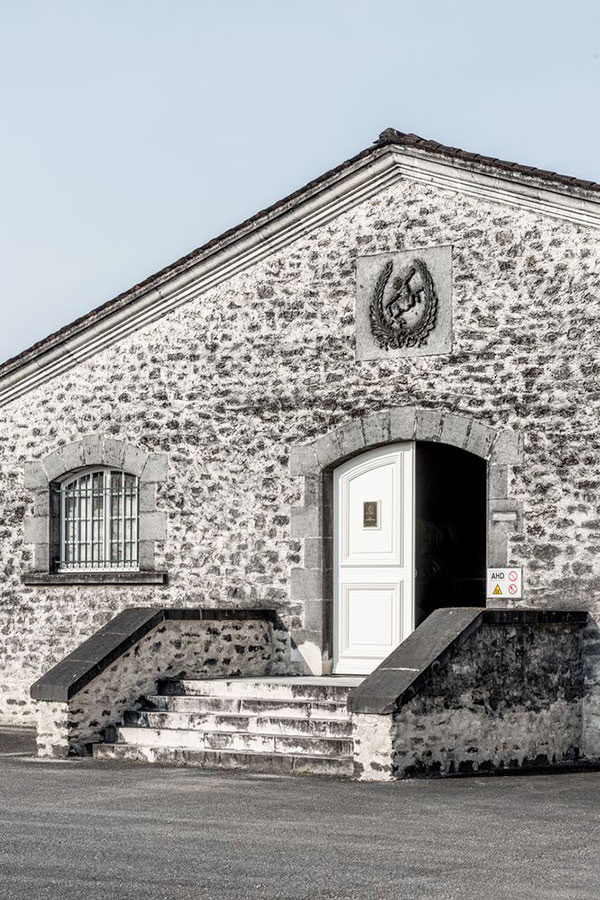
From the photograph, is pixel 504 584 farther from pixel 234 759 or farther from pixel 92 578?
pixel 92 578

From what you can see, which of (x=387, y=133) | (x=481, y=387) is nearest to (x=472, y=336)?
(x=481, y=387)

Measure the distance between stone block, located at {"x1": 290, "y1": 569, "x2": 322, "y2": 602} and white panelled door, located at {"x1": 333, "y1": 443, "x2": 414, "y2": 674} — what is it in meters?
0.18

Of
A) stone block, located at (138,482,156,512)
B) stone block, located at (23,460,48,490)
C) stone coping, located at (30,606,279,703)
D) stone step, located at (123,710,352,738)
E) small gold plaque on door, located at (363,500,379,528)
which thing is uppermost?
stone block, located at (23,460,48,490)

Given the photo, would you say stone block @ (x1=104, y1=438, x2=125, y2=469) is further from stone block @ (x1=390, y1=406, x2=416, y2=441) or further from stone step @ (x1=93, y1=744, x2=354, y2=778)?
stone step @ (x1=93, y1=744, x2=354, y2=778)

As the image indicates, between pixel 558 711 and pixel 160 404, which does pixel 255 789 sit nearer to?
pixel 558 711

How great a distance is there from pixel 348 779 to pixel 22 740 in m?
4.53

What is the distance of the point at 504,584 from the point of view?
12938 mm

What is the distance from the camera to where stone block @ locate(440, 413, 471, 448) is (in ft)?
43.6

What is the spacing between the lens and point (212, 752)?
11.8 meters

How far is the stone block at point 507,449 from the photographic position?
13023 millimetres

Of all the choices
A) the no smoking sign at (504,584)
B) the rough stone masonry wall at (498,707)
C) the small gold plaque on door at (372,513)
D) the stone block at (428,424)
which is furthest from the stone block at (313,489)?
the rough stone masonry wall at (498,707)

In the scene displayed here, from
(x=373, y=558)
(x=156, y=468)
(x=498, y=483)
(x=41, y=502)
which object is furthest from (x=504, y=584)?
(x=41, y=502)

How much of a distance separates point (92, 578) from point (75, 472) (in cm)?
121

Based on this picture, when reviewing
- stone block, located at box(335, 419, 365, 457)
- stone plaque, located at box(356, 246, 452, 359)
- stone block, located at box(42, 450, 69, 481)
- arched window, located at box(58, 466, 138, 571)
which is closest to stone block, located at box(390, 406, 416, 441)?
stone block, located at box(335, 419, 365, 457)
